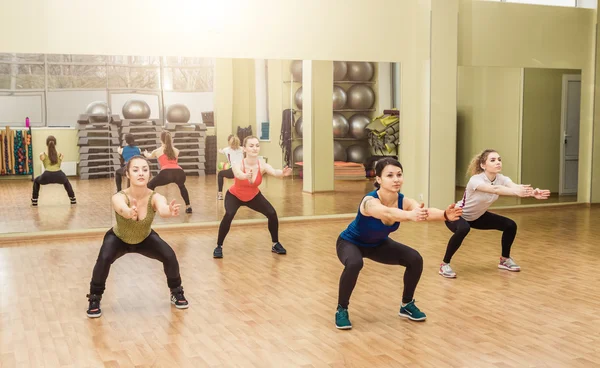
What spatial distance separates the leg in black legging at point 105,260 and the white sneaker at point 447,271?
256cm

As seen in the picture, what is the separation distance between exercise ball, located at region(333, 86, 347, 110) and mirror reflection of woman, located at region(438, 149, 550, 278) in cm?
320

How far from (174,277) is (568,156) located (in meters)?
7.21

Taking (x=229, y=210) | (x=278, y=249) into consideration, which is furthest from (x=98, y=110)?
(x=278, y=249)

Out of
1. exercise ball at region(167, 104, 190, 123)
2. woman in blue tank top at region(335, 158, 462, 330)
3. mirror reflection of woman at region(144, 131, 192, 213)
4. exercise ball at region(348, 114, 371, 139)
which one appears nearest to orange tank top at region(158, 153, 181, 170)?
mirror reflection of woman at region(144, 131, 192, 213)

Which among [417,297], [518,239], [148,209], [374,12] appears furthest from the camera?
[374,12]

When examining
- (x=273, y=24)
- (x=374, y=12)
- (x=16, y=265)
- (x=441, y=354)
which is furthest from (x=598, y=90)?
(x=16, y=265)

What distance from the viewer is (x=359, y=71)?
8633mm

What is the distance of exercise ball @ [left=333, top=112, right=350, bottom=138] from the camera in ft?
28.7

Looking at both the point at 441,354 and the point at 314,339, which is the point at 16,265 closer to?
the point at 314,339

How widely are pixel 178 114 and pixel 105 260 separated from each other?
354 cm

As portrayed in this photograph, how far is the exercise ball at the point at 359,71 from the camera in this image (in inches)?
339

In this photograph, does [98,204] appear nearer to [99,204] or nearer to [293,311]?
[99,204]

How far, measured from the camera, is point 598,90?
977cm

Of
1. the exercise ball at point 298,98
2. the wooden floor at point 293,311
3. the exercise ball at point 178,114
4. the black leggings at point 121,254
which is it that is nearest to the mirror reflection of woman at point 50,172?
the wooden floor at point 293,311
